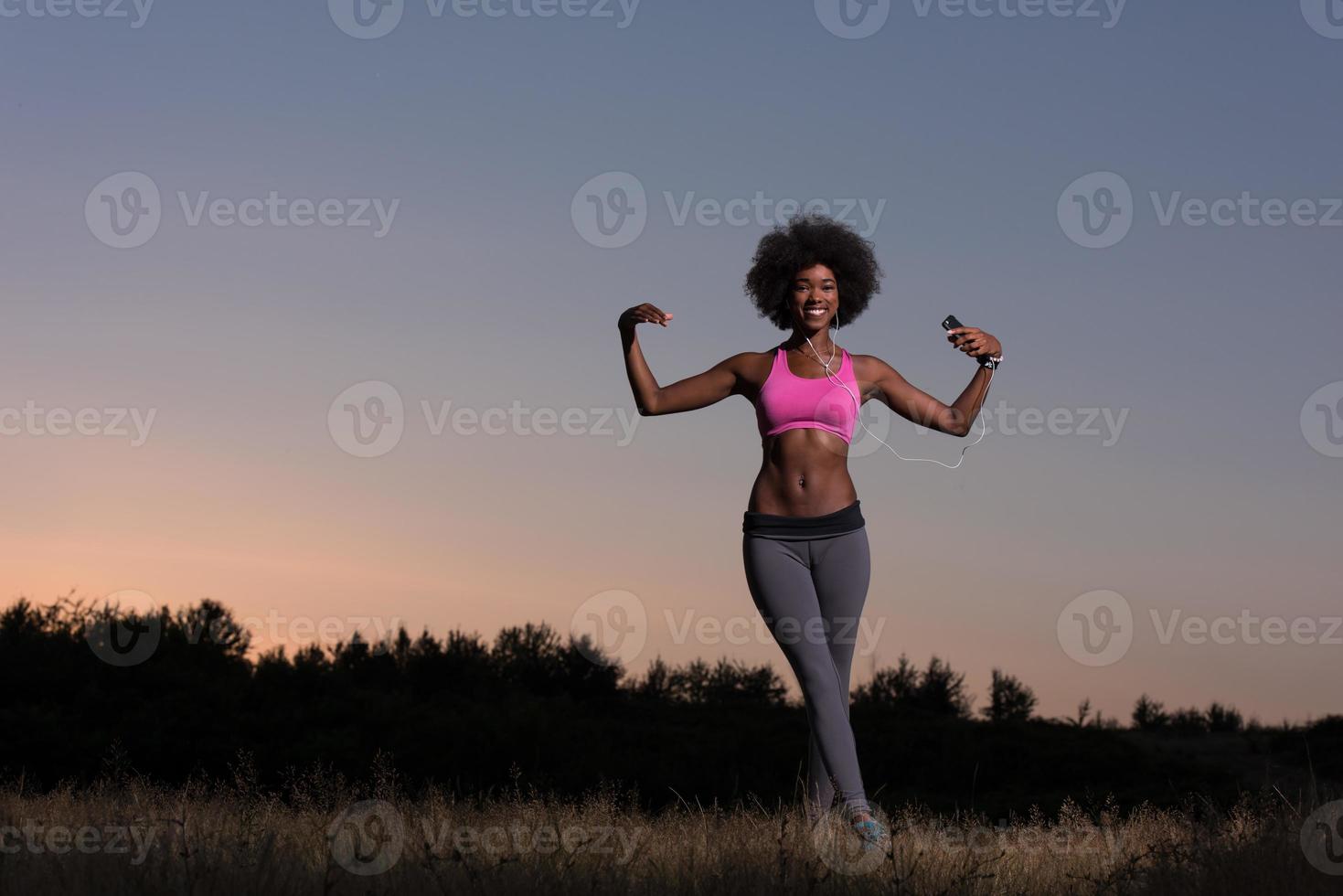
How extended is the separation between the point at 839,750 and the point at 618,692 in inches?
784

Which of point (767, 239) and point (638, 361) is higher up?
point (767, 239)

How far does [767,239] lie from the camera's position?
28.8 ft

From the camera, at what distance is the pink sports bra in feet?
24.5

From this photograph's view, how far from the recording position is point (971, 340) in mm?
7824

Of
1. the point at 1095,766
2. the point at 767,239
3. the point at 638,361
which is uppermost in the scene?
the point at 767,239

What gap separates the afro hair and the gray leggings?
1776 mm

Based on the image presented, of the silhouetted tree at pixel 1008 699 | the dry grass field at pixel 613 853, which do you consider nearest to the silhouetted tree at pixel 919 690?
the silhouetted tree at pixel 1008 699

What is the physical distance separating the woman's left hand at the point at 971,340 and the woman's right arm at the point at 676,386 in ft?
3.78

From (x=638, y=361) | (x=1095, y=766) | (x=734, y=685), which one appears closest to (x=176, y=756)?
(x=734, y=685)

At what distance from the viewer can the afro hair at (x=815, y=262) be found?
28.2ft

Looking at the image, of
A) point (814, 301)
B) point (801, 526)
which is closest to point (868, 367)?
point (814, 301)

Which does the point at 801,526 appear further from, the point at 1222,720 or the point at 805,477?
the point at 1222,720

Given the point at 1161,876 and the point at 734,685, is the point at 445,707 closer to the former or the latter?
the point at 734,685

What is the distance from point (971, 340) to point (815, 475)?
125cm
